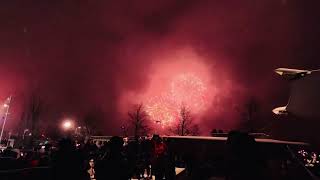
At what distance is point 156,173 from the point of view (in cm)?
1281

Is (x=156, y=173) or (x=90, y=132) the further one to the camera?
(x=90, y=132)

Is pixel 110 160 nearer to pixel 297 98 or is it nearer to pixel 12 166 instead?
pixel 12 166

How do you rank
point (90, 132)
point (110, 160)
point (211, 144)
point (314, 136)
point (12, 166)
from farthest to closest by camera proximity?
point (90, 132) < point (314, 136) < point (12, 166) < point (211, 144) < point (110, 160)

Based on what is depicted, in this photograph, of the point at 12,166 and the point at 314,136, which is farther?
the point at 314,136

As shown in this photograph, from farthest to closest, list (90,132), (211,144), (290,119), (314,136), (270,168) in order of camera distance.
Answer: (90,132) < (290,119) < (314,136) < (211,144) < (270,168)

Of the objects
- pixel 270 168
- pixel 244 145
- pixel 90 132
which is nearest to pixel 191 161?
pixel 270 168

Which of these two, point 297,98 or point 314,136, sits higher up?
point 297,98

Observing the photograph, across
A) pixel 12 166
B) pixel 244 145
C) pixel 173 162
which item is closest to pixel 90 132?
pixel 12 166

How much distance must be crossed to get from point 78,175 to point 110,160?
2.86ft

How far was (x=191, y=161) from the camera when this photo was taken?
939 centimetres

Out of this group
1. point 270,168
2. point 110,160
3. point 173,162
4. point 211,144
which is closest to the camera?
point 110,160

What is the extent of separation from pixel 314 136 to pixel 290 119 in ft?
14.4

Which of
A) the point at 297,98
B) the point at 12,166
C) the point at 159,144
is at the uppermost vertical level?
the point at 297,98

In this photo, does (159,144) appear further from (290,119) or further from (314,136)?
(290,119)
